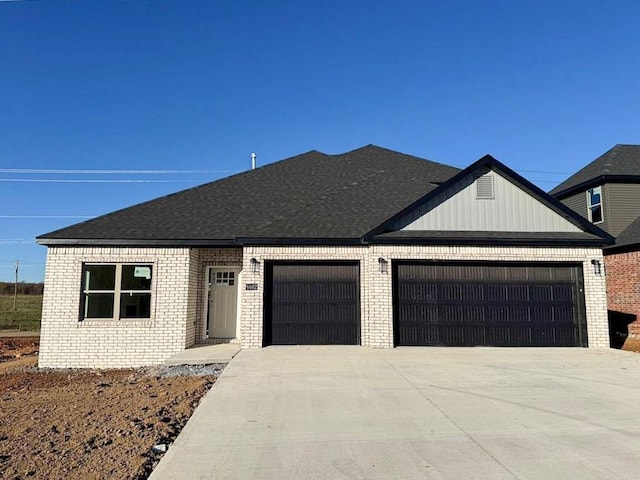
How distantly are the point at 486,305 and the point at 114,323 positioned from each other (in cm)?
1018

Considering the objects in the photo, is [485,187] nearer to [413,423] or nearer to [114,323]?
[413,423]

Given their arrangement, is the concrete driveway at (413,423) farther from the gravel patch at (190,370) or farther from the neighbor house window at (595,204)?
the neighbor house window at (595,204)

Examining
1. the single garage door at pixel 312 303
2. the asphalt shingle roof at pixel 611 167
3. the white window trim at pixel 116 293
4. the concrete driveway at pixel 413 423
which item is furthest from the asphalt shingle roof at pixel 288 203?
the asphalt shingle roof at pixel 611 167

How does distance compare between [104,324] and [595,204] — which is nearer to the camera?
[104,324]

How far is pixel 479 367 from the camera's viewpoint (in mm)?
8609

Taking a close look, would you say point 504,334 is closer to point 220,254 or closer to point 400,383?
point 400,383

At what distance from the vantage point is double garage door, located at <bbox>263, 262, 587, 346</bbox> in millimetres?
11328

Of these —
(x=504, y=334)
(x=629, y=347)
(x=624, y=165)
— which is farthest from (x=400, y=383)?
(x=624, y=165)

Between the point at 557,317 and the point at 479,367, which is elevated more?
the point at 557,317

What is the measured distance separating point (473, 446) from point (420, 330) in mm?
6908

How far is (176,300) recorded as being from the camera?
1152 centimetres

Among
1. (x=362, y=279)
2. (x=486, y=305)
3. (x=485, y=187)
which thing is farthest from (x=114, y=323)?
(x=485, y=187)

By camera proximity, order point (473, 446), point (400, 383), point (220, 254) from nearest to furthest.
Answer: point (473, 446), point (400, 383), point (220, 254)

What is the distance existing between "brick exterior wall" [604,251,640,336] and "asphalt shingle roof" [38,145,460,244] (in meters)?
7.14
